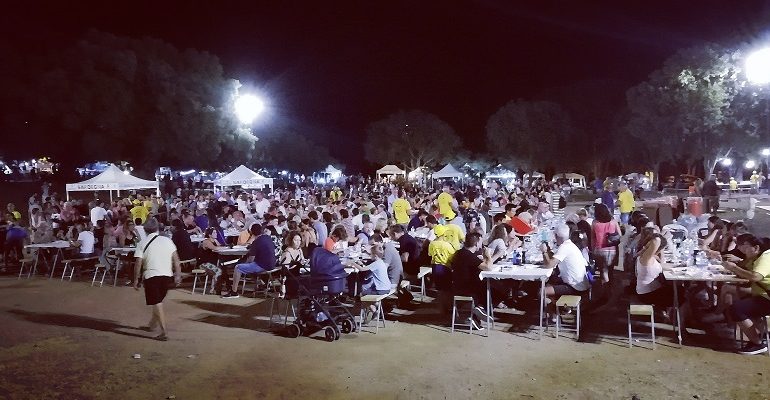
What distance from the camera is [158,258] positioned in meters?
8.01

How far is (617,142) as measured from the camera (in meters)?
45.3

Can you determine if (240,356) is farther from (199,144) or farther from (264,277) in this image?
(199,144)

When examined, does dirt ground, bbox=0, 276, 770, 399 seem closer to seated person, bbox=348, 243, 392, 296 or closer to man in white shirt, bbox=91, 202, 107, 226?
seated person, bbox=348, 243, 392, 296

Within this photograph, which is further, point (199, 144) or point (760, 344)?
point (199, 144)

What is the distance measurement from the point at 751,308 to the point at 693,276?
66 cm

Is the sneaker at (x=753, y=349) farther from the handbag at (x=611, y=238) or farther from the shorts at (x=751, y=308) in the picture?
the handbag at (x=611, y=238)

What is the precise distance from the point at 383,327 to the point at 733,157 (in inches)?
1486

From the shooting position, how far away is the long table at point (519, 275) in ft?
25.4

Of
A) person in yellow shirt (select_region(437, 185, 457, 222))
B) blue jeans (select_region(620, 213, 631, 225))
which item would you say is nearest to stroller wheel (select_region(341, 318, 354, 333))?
person in yellow shirt (select_region(437, 185, 457, 222))

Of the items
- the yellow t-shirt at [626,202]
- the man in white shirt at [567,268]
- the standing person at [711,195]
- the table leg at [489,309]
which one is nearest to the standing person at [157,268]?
the table leg at [489,309]

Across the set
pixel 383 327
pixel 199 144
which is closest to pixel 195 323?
pixel 383 327

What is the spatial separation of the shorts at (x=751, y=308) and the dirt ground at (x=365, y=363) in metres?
0.42

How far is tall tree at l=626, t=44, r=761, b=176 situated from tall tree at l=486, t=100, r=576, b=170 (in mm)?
11682

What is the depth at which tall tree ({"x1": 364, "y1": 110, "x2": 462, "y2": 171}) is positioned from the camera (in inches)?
2121
